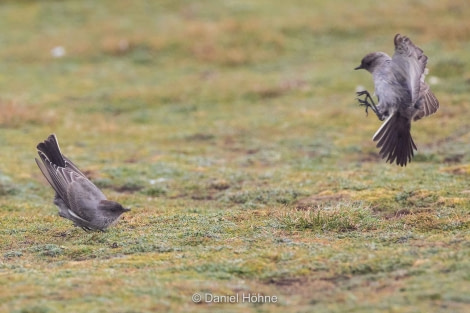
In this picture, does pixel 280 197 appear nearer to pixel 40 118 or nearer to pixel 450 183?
pixel 450 183

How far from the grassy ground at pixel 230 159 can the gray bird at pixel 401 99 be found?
98 cm

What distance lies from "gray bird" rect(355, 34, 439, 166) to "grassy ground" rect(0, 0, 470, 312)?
98cm

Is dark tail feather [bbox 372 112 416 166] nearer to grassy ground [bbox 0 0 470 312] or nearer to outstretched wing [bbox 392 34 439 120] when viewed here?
outstretched wing [bbox 392 34 439 120]

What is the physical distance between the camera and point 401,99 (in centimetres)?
1059

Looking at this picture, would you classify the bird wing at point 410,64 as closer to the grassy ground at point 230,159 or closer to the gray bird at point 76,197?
the grassy ground at point 230,159

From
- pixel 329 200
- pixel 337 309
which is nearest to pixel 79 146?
pixel 329 200

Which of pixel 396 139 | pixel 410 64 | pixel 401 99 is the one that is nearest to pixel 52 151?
pixel 396 139

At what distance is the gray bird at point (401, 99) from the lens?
10.5m

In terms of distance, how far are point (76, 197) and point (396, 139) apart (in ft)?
14.2

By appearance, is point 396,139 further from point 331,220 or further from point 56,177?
point 56,177

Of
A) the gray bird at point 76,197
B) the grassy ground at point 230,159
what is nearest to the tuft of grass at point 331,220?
the grassy ground at point 230,159

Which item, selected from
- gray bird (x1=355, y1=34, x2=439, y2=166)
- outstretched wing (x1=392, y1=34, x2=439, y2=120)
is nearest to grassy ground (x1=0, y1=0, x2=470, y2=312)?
gray bird (x1=355, y1=34, x2=439, y2=166)

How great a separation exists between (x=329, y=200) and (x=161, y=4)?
19.0 meters

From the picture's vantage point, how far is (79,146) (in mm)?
17094
